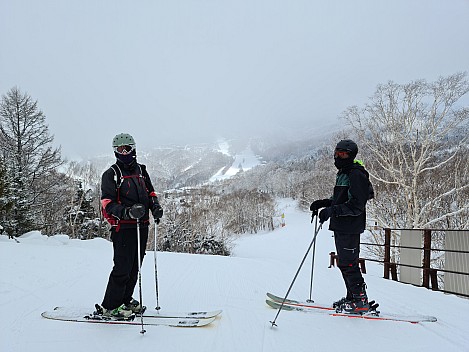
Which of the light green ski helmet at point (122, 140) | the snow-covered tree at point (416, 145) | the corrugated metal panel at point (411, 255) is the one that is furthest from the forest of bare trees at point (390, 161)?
the light green ski helmet at point (122, 140)

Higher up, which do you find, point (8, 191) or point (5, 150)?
point (5, 150)

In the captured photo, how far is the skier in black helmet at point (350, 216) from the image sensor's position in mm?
3117

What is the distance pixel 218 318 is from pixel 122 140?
209 cm

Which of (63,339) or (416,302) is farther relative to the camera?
(416,302)

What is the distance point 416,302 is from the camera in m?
4.01

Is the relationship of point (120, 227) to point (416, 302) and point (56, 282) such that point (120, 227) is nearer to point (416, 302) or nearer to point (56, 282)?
point (56, 282)

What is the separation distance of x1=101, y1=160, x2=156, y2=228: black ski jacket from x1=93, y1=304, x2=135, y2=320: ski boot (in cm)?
83

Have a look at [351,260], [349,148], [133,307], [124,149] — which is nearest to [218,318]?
[133,307]

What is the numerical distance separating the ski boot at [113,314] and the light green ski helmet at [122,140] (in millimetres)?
1614

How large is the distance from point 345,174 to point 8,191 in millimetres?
17240

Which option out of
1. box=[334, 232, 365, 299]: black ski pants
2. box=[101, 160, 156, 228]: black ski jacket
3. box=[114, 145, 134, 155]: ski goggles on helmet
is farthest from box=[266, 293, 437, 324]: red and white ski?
box=[114, 145, 134, 155]: ski goggles on helmet

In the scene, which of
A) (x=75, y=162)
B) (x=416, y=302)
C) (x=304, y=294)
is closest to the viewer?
(x=416, y=302)

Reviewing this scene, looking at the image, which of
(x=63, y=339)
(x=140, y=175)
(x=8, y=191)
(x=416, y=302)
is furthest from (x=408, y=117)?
(x=8, y=191)

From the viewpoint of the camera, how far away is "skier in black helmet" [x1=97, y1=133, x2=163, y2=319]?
2.89 metres
